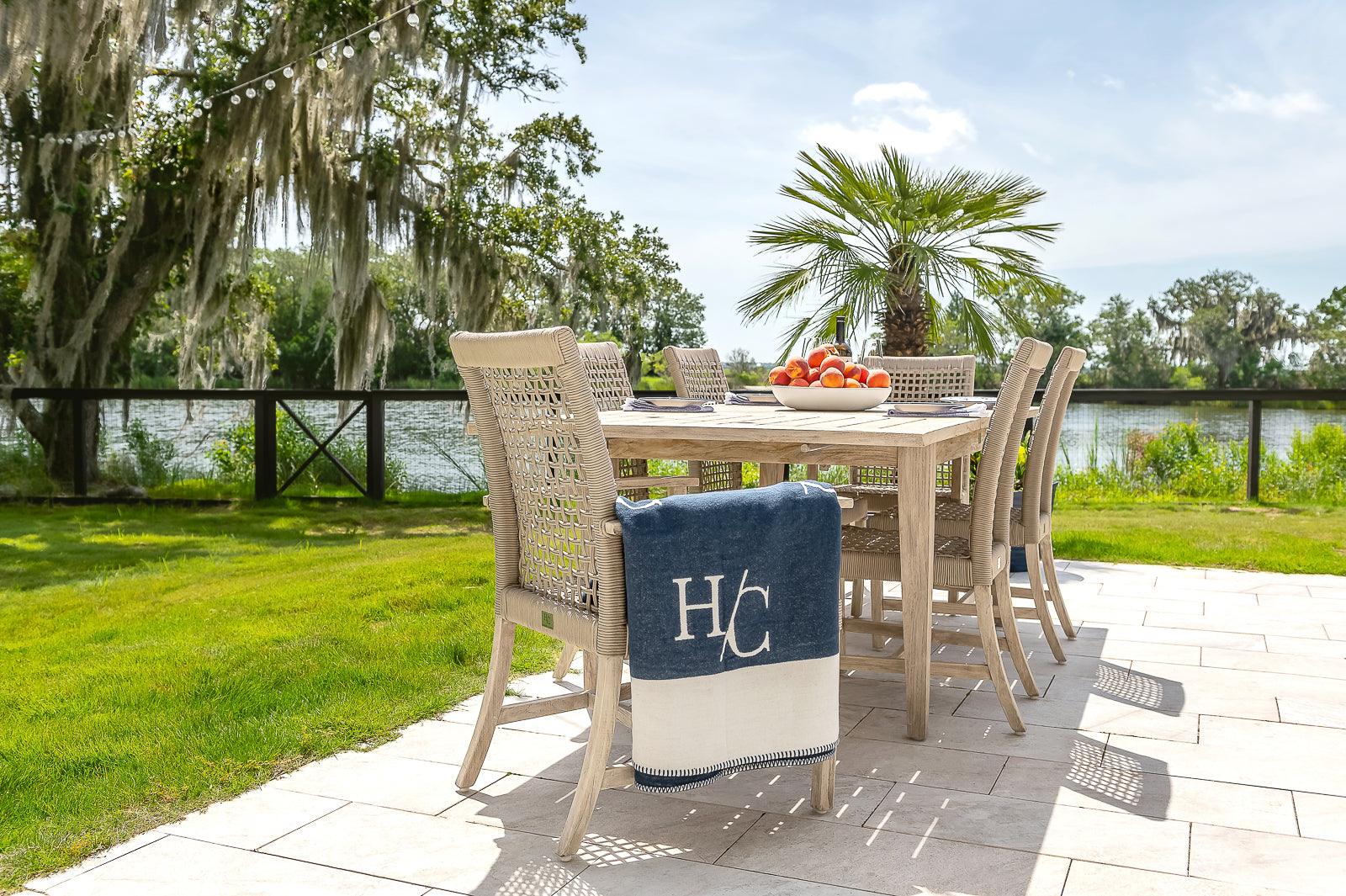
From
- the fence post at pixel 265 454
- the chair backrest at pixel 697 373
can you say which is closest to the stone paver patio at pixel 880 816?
the chair backrest at pixel 697 373

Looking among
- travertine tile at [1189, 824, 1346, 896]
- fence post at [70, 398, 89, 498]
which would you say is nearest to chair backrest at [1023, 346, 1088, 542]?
travertine tile at [1189, 824, 1346, 896]

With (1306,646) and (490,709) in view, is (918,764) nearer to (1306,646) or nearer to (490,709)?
(490,709)

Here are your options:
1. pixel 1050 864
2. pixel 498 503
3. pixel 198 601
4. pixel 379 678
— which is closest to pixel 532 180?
pixel 198 601

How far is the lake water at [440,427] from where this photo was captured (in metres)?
7.79

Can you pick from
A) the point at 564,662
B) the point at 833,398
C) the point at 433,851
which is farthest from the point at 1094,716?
the point at 433,851

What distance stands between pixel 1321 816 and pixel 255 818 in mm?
2212

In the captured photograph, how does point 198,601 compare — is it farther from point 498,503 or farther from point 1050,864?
point 1050,864

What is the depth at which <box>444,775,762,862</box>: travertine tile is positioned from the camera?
2043 millimetres

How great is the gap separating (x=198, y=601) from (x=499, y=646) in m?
2.60

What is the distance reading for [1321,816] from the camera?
2160 millimetres

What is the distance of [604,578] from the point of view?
191 cm

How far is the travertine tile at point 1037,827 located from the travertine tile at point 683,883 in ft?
1.09

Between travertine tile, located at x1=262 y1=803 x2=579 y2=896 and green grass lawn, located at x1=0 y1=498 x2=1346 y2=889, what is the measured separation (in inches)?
13.4

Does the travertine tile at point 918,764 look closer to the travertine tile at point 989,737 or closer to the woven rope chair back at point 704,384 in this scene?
the travertine tile at point 989,737
